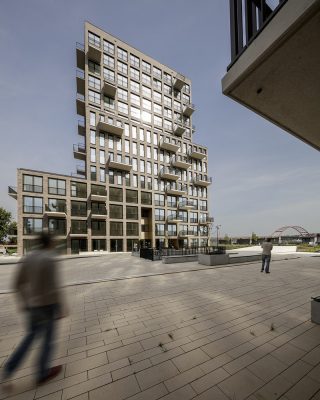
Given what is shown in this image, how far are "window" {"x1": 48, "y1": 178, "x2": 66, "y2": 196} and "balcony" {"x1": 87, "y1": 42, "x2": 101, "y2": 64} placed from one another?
865 inches

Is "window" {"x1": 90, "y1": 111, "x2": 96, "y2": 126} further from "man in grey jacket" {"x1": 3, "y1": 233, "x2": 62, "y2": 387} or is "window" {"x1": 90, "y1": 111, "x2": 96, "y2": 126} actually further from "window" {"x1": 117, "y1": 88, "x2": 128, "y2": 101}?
"man in grey jacket" {"x1": 3, "y1": 233, "x2": 62, "y2": 387}

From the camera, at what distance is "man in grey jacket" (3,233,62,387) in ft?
8.56

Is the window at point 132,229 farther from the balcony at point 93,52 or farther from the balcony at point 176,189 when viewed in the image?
the balcony at point 93,52

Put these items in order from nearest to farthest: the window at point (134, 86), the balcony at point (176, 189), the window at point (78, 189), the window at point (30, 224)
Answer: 1. the window at point (30, 224)
2. the window at point (78, 189)
3. the window at point (134, 86)
4. the balcony at point (176, 189)

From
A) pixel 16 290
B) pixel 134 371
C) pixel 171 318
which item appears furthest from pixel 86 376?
pixel 171 318

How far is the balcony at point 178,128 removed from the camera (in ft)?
139

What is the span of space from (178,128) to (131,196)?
1805 cm

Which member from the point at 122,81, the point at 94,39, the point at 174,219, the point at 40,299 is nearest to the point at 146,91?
the point at 122,81

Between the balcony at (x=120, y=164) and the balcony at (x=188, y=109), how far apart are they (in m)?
19.3

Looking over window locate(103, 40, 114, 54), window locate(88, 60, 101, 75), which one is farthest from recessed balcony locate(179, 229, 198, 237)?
window locate(103, 40, 114, 54)

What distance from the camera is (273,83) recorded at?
3562 millimetres

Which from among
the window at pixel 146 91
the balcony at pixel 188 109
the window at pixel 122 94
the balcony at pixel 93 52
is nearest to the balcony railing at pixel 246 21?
the window at pixel 122 94

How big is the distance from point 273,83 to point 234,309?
5161 mm

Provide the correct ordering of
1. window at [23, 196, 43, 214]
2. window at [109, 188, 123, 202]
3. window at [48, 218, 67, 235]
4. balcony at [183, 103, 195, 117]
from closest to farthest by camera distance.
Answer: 1. window at [23, 196, 43, 214]
2. window at [48, 218, 67, 235]
3. window at [109, 188, 123, 202]
4. balcony at [183, 103, 195, 117]
